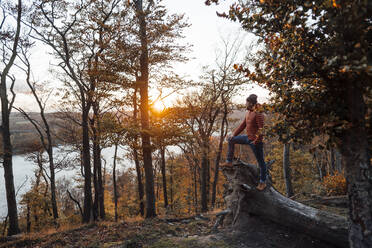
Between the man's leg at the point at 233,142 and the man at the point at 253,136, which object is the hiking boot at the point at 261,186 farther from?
the man's leg at the point at 233,142

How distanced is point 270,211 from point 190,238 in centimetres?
195

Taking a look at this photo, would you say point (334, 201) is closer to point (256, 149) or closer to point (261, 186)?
point (261, 186)

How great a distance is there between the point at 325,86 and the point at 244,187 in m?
2.98

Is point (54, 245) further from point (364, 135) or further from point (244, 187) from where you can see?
point (364, 135)

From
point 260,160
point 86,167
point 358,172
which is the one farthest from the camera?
point 86,167

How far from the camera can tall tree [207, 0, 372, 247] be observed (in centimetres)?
238

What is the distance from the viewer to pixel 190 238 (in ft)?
15.9

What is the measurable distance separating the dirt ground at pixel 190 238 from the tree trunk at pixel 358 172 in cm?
193

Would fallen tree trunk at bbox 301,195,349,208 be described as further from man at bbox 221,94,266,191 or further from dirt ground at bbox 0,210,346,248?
man at bbox 221,94,266,191

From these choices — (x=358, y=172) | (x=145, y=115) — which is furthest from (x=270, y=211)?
(x=145, y=115)

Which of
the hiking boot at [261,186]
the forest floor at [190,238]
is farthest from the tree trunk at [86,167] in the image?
the hiking boot at [261,186]

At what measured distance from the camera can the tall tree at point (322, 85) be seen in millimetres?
2377

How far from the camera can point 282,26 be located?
118 inches

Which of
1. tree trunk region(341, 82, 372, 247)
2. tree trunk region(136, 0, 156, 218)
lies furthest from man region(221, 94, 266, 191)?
tree trunk region(136, 0, 156, 218)
